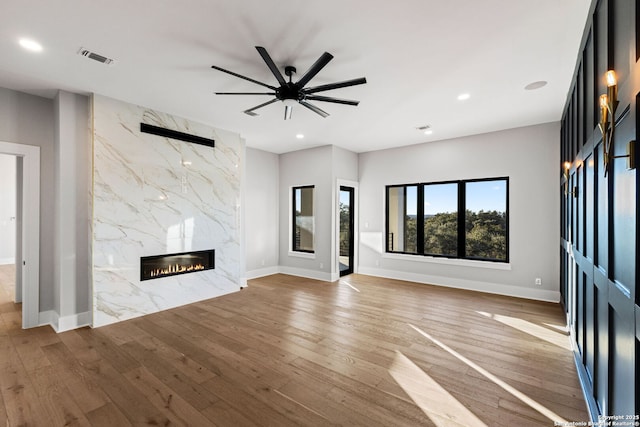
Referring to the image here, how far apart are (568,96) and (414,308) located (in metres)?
3.61

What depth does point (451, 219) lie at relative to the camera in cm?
622

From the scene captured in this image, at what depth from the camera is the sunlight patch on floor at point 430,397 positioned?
2.13 meters

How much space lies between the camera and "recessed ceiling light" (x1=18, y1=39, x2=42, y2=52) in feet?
8.98

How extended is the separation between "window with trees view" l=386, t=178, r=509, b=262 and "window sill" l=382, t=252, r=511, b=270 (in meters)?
0.12

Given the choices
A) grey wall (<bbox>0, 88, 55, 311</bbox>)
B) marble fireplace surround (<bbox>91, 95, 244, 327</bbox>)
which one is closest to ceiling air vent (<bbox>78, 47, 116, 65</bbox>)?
marble fireplace surround (<bbox>91, 95, 244, 327</bbox>)

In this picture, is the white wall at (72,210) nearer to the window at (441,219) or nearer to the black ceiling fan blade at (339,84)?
the black ceiling fan blade at (339,84)

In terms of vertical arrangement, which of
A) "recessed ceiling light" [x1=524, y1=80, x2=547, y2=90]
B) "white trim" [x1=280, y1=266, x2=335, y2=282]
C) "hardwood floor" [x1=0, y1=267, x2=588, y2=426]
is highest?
"recessed ceiling light" [x1=524, y1=80, x2=547, y2=90]

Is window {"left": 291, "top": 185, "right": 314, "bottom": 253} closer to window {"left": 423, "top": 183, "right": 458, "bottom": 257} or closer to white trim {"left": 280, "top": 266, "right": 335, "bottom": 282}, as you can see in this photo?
white trim {"left": 280, "top": 266, "right": 335, "bottom": 282}

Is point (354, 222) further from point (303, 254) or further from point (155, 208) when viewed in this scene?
point (155, 208)

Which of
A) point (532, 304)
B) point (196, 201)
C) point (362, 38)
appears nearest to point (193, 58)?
point (362, 38)

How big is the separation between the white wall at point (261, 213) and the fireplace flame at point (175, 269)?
1.65 metres

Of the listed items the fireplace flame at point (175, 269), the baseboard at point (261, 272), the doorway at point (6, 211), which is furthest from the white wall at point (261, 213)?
the doorway at point (6, 211)

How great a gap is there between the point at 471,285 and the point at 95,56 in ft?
22.0

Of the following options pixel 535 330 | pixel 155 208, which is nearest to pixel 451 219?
pixel 535 330
